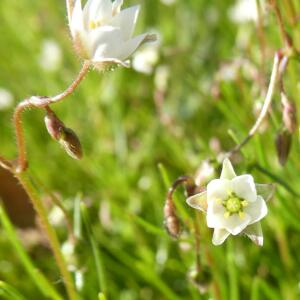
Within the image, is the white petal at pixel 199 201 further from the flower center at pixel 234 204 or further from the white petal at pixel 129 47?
the white petal at pixel 129 47

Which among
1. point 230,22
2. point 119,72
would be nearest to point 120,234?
point 119,72

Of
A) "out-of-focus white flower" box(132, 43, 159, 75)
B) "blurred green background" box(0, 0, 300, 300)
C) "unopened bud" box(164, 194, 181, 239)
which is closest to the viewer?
"unopened bud" box(164, 194, 181, 239)

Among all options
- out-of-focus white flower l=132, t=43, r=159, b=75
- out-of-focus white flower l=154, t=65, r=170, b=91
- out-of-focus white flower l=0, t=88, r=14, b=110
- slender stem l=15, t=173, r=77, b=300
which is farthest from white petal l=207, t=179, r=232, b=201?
out-of-focus white flower l=0, t=88, r=14, b=110

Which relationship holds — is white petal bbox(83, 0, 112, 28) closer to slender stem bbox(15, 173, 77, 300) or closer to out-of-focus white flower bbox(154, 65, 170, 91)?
slender stem bbox(15, 173, 77, 300)

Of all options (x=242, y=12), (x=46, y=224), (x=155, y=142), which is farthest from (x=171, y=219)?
(x=242, y=12)

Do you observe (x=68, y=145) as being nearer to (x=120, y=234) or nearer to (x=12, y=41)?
(x=120, y=234)

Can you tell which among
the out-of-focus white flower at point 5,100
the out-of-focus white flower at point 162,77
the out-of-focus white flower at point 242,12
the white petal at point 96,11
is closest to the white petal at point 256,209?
the white petal at point 96,11
